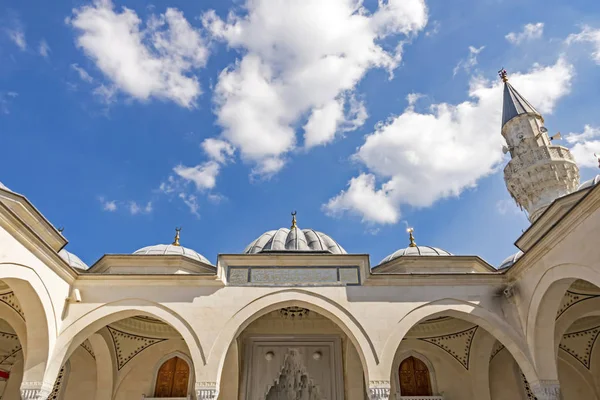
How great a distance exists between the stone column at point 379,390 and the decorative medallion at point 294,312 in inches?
93.9

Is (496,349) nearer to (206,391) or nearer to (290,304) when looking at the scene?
(290,304)

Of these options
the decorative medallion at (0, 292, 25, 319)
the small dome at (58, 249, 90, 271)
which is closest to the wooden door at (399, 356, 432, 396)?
the decorative medallion at (0, 292, 25, 319)

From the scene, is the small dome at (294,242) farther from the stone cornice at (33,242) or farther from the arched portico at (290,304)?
the stone cornice at (33,242)

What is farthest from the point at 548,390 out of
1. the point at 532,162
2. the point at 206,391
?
the point at 532,162

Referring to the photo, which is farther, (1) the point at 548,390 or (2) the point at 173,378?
(2) the point at 173,378

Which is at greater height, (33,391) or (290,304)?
(290,304)

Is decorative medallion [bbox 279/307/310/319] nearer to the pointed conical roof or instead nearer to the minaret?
the minaret

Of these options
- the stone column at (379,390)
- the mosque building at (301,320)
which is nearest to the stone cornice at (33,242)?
the mosque building at (301,320)

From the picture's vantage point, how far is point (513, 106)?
1253 cm

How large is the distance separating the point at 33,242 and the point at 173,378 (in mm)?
3712

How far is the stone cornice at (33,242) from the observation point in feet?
14.7

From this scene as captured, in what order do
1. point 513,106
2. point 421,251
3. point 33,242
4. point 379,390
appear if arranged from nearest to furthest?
point 33,242, point 379,390, point 421,251, point 513,106

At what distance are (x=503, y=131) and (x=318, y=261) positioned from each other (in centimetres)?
923

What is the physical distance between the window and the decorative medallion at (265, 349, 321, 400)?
4.83 ft
